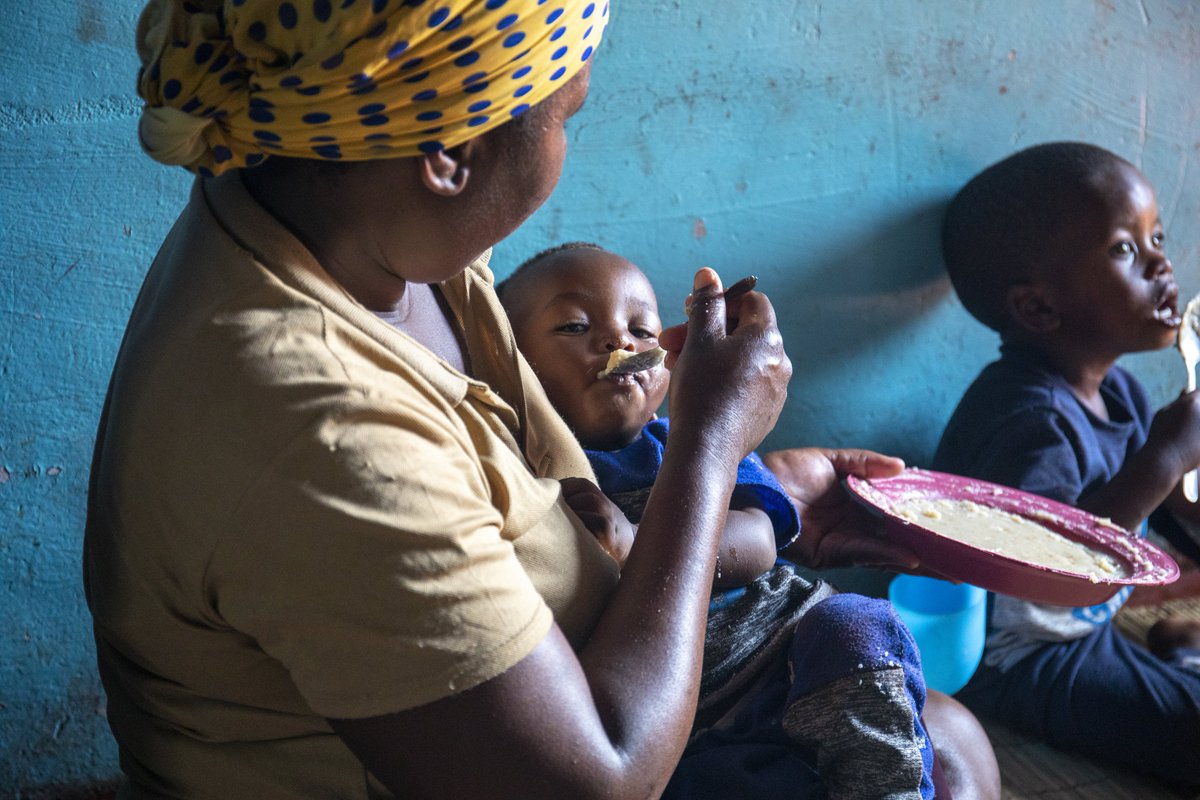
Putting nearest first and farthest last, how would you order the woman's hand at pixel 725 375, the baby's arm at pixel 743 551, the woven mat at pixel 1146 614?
the woman's hand at pixel 725 375, the baby's arm at pixel 743 551, the woven mat at pixel 1146 614

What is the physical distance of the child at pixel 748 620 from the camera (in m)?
1.27

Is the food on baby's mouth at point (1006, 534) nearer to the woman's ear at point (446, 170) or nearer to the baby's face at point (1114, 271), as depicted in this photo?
the baby's face at point (1114, 271)

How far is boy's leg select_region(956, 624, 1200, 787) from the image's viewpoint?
2057mm

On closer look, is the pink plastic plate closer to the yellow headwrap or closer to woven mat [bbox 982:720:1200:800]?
woven mat [bbox 982:720:1200:800]

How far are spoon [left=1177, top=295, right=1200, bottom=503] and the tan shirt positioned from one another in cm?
190

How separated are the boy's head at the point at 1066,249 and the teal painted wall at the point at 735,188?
9cm

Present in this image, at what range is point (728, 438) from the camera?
45.2 inches

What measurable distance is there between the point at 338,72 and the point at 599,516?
604 mm

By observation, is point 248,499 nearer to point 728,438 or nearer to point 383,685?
point 383,685

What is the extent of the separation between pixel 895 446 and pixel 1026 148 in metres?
0.76

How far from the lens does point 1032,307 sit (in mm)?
2369

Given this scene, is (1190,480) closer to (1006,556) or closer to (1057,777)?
(1057,777)

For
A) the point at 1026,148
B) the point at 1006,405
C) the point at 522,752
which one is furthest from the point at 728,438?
the point at 1026,148

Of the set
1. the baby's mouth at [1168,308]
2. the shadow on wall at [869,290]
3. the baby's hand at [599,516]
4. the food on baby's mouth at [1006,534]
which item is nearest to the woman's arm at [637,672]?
the baby's hand at [599,516]
